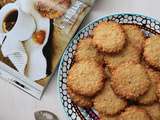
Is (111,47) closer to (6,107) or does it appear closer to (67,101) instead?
(67,101)

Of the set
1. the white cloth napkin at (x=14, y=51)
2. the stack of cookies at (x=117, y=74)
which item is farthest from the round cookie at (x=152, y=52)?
the white cloth napkin at (x=14, y=51)

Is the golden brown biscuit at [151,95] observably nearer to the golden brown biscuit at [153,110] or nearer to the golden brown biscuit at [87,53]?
the golden brown biscuit at [153,110]

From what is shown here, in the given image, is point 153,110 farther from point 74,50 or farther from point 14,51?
point 14,51

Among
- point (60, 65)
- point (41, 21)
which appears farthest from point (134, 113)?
point (41, 21)

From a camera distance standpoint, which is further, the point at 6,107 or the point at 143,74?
the point at 6,107

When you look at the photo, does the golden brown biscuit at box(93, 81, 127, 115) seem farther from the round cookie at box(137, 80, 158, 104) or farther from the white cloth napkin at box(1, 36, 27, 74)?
the white cloth napkin at box(1, 36, 27, 74)
